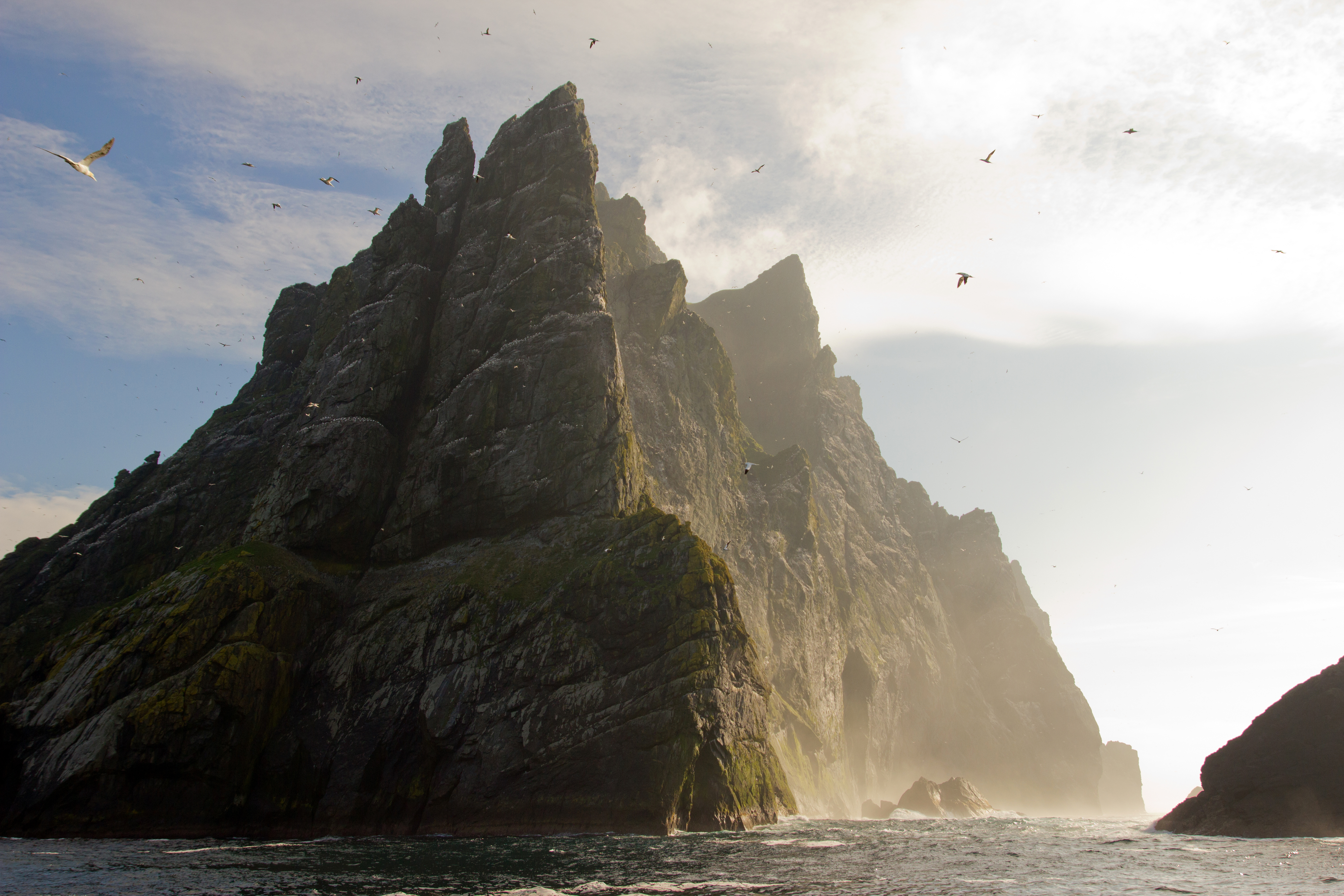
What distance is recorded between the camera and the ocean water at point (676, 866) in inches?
1065

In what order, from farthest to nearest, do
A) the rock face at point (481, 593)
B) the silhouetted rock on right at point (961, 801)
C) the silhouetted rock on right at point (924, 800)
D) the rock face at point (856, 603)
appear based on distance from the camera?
the rock face at point (856, 603) < the silhouetted rock on right at point (961, 801) < the silhouetted rock on right at point (924, 800) < the rock face at point (481, 593)

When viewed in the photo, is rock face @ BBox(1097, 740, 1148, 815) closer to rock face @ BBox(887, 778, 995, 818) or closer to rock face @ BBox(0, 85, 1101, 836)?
rock face @ BBox(0, 85, 1101, 836)

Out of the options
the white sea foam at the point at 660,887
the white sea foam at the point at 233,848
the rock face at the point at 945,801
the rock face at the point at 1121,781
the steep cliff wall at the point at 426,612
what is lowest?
the rock face at the point at 1121,781

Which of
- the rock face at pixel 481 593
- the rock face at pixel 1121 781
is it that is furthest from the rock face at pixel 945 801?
the rock face at pixel 1121 781

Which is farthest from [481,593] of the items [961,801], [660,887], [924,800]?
[961,801]

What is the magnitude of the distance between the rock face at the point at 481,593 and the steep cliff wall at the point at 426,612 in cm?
24

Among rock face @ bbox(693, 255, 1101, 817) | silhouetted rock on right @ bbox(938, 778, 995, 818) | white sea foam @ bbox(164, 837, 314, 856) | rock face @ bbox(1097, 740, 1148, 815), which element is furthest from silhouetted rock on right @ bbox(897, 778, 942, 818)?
rock face @ bbox(1097, 740, 1148, 815)

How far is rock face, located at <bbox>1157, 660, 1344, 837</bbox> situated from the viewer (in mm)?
45969

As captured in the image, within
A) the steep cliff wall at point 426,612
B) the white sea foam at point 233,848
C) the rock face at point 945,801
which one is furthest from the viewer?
the rock face at point 945,801

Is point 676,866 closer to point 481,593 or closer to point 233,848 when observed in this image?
point 233,848

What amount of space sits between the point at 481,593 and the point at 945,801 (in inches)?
2882

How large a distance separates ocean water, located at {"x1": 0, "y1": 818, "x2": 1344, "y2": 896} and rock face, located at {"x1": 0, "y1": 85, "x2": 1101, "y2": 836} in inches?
197

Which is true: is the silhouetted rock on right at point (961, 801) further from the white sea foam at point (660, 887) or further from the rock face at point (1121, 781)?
the rock face at point (1121, 781)

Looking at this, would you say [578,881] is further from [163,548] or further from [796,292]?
[796,292]
